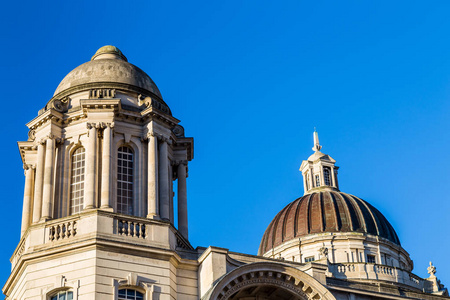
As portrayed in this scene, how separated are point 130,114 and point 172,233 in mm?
6529

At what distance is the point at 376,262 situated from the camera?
2803 inches

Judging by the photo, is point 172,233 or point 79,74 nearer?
point 172,233

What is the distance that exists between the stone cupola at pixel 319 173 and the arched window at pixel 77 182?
4425cm

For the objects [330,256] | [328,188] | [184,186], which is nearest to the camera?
[184,186]

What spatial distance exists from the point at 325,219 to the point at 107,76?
118ft

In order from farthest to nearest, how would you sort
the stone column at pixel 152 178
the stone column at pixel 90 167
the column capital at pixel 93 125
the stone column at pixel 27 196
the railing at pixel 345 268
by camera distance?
the railing at pixel 345 268, the stone column at pixel 27 196, the column capital at pixel 93 125, the stone column at pixel 152 178, the stone column at pixel 90 167

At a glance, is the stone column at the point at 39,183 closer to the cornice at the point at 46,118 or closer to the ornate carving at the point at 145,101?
the cornice at the point at 46,118

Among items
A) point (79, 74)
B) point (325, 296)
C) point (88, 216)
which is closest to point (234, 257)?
point (325, 296)

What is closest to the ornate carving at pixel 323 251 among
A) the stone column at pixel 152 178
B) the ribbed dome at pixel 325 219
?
the ribbed dome at pixel 325 219

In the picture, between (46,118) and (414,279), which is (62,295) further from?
(414,279)

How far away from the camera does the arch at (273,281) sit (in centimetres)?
3534

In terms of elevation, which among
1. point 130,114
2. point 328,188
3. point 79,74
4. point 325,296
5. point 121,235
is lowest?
point 325,296

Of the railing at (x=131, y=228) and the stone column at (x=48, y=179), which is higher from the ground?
the stone column at (x=48, y=179)

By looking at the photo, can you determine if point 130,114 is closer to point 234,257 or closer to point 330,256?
point 234,257
